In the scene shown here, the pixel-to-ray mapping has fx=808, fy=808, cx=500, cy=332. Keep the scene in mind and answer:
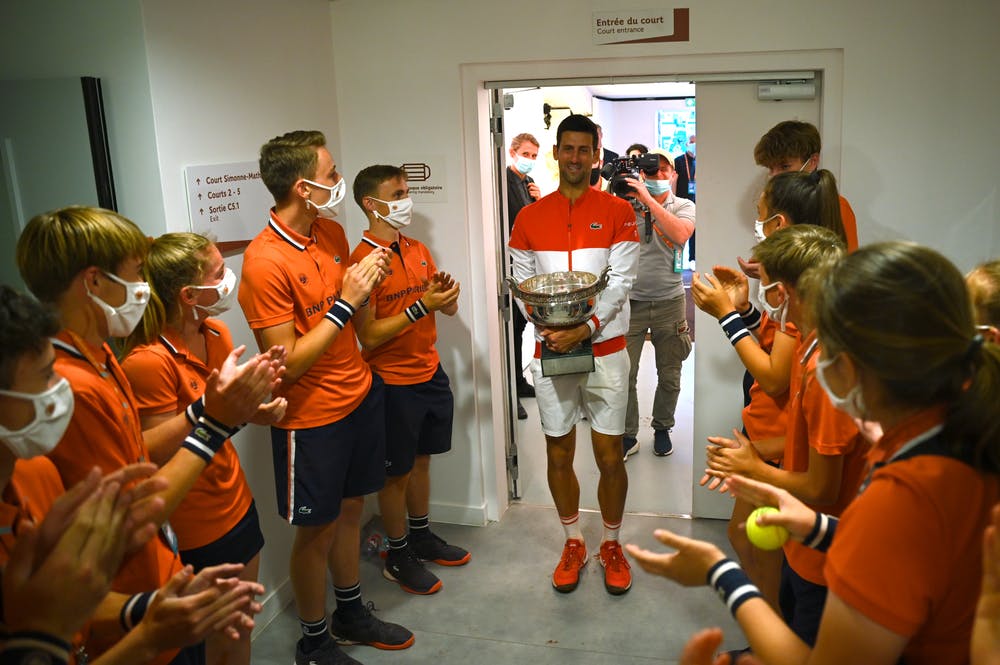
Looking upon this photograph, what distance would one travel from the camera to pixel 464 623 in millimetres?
3090

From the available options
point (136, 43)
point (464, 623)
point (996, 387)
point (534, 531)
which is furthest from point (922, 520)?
point (534, 531)

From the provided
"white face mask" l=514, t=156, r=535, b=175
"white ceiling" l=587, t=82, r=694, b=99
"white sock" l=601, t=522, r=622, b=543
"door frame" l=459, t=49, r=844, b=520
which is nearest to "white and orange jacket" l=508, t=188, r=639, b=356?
"door frame" l=459, t=49, r=844, b=520

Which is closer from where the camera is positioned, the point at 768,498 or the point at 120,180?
the point at 768,498

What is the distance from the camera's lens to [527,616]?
3.12 metres

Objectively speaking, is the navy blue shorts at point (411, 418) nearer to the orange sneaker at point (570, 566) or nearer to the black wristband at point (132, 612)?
the orange sneaker at point (570, 566)

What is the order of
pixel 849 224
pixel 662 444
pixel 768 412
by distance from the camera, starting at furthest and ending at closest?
pixel 662 444, pixel 849 224, pixel 768 412

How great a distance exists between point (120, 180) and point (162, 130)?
8.4 inches

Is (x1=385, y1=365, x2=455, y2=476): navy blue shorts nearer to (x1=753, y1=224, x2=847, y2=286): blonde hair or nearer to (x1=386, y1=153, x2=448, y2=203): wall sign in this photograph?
(x1=386, y1=153, x2=448, y2=203): wall sign

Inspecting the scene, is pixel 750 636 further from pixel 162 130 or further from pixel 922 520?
pixel 162 130

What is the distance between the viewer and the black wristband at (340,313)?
2596 millimetres

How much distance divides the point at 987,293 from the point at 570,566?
83.7 inches

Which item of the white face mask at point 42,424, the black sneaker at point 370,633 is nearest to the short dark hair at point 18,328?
the white face mask at point 42,424

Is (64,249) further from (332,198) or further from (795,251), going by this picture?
(795,251)

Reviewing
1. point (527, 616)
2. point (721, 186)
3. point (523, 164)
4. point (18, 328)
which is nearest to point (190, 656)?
point (18, 328)
